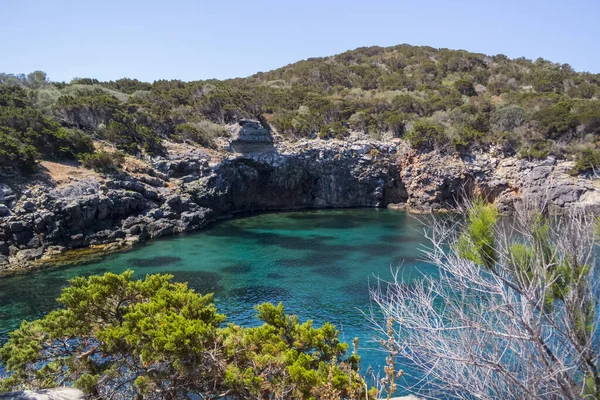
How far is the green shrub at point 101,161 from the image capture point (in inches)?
1308

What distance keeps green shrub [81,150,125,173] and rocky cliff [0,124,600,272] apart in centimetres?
98

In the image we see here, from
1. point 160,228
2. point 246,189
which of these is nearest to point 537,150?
point 246,189

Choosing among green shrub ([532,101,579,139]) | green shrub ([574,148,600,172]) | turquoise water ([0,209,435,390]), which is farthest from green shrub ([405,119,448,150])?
green shrub ([574,148,600,172])

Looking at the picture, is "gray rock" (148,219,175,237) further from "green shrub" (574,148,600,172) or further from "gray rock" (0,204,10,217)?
"green shrub" (574,148,600,172)

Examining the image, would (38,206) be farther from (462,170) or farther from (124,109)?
(462,170)

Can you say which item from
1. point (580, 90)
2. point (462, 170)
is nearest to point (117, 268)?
point (462, 170)

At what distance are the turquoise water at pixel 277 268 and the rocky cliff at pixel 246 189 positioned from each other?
302 cm

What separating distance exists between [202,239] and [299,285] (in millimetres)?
12979

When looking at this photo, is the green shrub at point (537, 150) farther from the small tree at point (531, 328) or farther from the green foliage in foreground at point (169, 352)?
the green foliage in foreground at point (169, 352)

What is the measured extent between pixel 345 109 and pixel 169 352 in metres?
47.6

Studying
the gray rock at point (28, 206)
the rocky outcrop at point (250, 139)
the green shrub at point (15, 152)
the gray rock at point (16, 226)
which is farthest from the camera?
the rocky outcrop at point (250, 139)

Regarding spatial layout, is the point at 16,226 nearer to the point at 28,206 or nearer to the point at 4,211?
the point at 4,211

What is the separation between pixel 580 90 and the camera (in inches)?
2100

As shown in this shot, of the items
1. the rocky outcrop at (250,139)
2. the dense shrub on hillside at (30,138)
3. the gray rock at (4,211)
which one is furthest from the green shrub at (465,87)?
the gray rock at (4,211)
